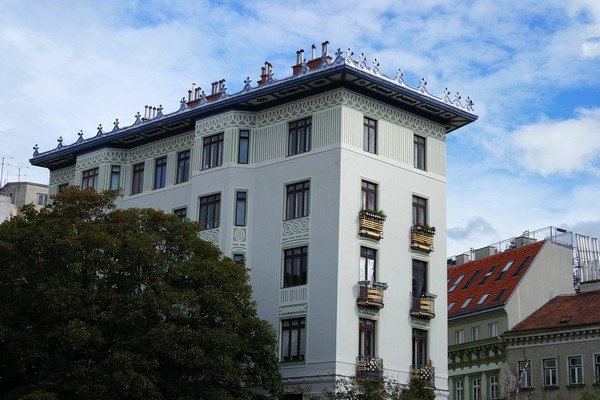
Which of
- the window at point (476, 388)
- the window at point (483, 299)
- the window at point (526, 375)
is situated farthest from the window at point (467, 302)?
the window at point (526, 375)

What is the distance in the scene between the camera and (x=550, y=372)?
227 feet

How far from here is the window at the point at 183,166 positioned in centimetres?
5909

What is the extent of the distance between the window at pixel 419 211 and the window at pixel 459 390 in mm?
24574

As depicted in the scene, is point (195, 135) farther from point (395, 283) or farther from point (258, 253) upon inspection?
point (395, 283)

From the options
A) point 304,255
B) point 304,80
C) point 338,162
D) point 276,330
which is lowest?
point 276,330

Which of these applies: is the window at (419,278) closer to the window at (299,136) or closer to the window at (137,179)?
the window at (299,136)

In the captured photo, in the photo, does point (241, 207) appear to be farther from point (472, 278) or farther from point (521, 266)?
point (472, 278)

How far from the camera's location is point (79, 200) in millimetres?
47500

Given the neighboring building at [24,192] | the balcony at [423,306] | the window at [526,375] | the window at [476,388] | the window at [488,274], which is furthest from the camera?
the neighboring building at [24,192]

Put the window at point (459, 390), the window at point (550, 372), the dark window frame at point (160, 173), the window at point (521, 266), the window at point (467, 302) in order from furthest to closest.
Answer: the window at point (467, 302) → the window at point (459, 390) → the window at point (521, 266) → the window at point (550, 372) → the dark window frame at point (160, 173)

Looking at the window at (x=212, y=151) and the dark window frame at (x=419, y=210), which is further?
the window at (x=212, y=151)

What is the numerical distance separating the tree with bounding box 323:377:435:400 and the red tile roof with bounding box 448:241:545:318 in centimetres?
2528

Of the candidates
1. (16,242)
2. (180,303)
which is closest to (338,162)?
(180,303)

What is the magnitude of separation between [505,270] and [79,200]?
38.7 metres
